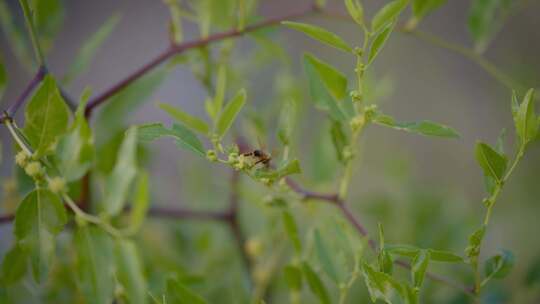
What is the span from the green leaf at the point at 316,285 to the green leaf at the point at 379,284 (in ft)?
0.29

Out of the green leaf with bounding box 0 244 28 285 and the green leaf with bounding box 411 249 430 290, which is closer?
the green leaf with bounding box 411 249 430 290

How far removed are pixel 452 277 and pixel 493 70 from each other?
1.00ft

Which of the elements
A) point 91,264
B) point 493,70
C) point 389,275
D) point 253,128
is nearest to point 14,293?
point 91,264

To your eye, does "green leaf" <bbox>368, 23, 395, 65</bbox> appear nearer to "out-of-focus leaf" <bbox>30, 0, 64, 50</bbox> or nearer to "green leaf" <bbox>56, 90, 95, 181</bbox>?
"green leaf" <bbox>56, 90, 95, 181</bbox>

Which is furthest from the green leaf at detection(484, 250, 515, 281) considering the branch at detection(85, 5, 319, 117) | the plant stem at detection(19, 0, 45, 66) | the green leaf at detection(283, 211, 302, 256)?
the plant stem at detection(19, 0, 45, 66)

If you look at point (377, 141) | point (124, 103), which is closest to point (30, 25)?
point (124, 103)

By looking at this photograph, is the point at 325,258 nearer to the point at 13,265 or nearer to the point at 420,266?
the point at 420,266

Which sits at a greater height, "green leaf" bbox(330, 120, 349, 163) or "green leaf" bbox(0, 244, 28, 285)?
"green leaf" bbox(0, 244, 28, 285)

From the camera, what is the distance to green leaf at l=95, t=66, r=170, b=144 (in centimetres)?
55

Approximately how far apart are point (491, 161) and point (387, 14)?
115 mm

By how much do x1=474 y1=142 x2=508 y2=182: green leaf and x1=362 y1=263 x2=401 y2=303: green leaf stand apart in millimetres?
95

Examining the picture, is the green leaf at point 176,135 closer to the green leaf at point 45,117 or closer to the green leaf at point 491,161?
the green leaf at point 45,117

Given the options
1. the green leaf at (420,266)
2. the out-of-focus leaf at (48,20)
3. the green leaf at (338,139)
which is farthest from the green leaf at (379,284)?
the out-of-focus leaf at (48,20)

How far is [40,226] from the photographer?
0.41m
